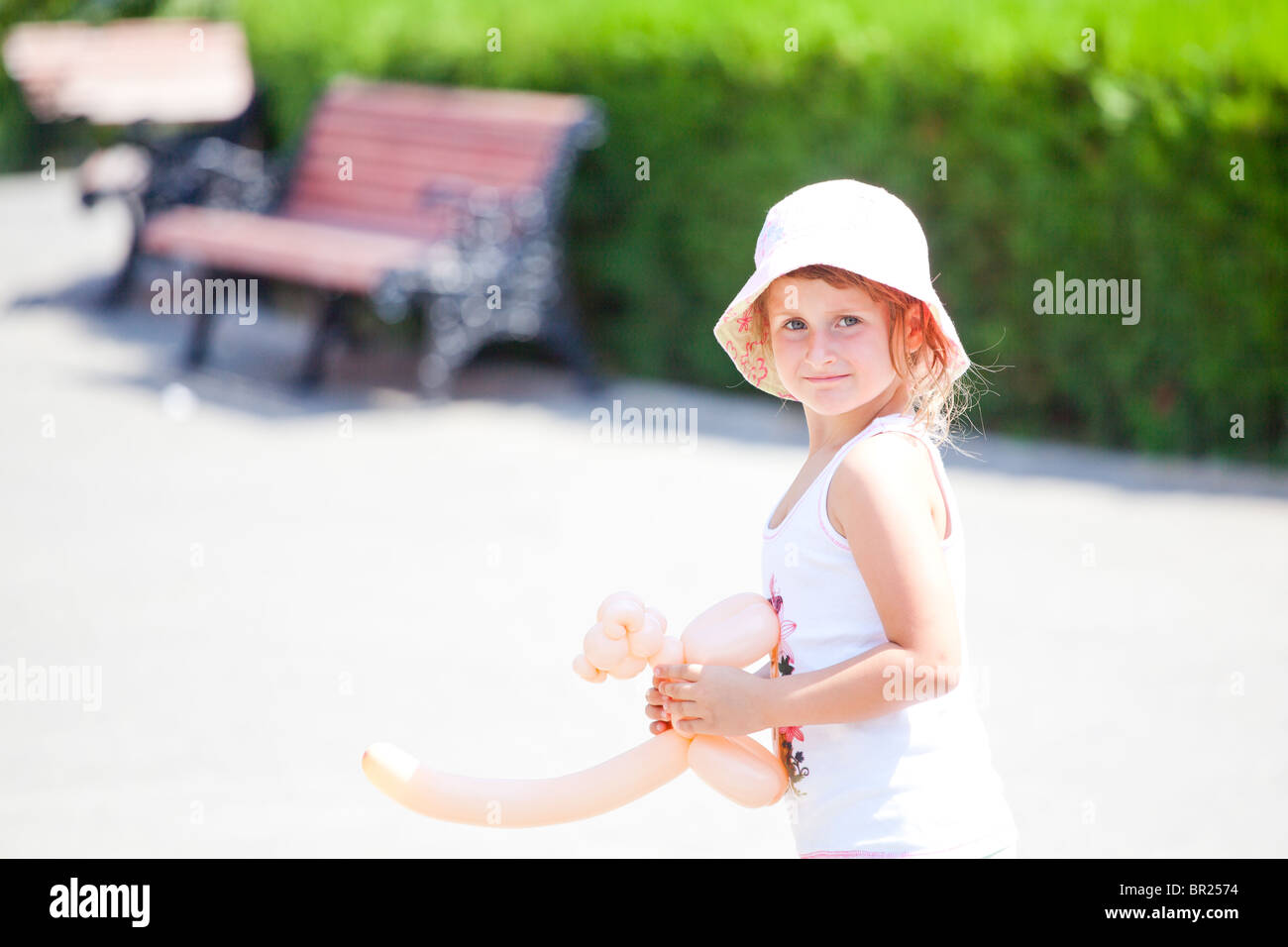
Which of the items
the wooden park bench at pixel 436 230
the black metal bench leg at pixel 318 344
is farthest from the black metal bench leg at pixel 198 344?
the black metal bench leg at pixel 318 344

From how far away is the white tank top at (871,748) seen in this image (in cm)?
198

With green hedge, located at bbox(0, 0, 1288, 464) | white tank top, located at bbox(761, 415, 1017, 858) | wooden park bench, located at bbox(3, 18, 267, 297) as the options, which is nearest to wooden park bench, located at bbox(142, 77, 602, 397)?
green hedge, located at bbox(0, 0, 1288, 464)

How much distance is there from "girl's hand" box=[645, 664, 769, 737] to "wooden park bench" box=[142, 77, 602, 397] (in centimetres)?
561

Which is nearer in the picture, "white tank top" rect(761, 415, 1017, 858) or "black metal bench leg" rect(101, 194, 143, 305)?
"white tank top" rect(761, 415, 1017, 858)

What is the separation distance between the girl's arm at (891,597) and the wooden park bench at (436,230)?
19.1 feet

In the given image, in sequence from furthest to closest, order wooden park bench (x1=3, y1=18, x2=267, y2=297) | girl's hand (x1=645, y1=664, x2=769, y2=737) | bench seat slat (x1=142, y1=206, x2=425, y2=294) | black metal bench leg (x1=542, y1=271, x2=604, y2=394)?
wooden park bench (x1=3, y1=18, x2=267, y2=297) < black metal bench leg (x1=542, y1=271, x2=604, y2=394) < bench seat slat (x1=142, y1=206, x2=425, y2=294) < girl's hand (x1=645, y1=664, x2=769, y2=737)

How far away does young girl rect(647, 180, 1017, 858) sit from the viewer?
6.29 feet

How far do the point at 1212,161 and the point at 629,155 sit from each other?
3183 millimetres

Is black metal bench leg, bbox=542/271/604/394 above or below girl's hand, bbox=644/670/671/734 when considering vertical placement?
above

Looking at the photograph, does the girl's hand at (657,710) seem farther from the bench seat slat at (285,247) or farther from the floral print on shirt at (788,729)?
the bench seat slat at (285,247)

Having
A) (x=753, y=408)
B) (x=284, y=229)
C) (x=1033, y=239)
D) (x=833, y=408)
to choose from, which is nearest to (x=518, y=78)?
(x=284, y=229)

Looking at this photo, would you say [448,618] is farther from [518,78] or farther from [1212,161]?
[518,78]

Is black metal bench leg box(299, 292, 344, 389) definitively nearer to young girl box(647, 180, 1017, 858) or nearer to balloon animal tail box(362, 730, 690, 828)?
balloon animal tail box(362, 730, 690, 828)

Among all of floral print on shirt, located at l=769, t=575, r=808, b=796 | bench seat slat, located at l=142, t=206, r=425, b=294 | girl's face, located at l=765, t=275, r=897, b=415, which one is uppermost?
bench seat slat, located at l=142, t=206, r=425, b=294
